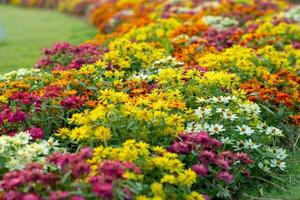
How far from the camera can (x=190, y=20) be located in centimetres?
848

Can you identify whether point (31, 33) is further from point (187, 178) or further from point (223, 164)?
point (187, 178)

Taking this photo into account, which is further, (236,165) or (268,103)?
(268,103)

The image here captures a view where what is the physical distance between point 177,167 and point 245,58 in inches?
91.7

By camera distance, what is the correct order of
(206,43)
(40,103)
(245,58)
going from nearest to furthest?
(40,103) < (245,58) < (206,43)

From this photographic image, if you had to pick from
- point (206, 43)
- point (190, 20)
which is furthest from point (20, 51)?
point (206, 43)

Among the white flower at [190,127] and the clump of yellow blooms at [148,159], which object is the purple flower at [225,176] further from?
the white flower at [190,127]

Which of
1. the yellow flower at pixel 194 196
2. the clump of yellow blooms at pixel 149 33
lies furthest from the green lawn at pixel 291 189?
the clump of yellow blooms at pixel 149 33

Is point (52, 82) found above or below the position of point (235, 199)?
above

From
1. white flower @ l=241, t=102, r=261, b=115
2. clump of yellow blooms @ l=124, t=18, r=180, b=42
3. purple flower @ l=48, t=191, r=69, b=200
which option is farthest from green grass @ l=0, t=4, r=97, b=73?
purple flower @ l=48, t=191, r=69, b=200

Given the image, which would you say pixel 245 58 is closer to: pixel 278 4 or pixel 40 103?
pixel 40 103

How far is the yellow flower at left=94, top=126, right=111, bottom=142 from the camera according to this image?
3.68 metres

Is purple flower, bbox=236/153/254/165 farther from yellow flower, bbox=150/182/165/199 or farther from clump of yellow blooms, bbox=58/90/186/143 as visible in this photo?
yellow flower, bbox=150/182/165/199

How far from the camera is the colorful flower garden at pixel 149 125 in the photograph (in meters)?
3.28

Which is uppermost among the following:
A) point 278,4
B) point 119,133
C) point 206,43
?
point 119,133
